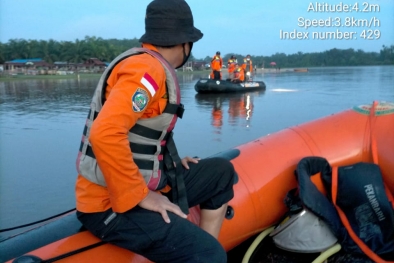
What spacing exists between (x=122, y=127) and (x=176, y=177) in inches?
19.2

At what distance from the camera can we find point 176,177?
5.91 feet

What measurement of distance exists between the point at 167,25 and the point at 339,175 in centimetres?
141

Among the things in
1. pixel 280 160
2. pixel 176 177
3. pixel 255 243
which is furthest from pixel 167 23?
pixel 255 243

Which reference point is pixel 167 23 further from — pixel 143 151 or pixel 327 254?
pixel 327 254

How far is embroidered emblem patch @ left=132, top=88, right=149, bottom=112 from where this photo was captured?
1423 millimetres

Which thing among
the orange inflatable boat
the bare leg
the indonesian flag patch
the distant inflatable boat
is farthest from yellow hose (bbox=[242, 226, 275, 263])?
the distant inflatable boat

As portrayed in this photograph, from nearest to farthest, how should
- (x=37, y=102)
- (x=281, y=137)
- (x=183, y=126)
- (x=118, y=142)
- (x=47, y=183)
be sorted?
(x=118, y=142) → (x=281, y=137) → (x=47, y=183) → (x=183, y=126) → (x=37, y=102)

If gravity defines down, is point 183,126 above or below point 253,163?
below

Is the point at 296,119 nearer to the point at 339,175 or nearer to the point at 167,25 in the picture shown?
the point at 339,175

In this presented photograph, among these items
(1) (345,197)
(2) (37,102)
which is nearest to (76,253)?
(1) (345,197)

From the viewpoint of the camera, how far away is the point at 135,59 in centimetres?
151

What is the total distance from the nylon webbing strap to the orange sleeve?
0.27 metres

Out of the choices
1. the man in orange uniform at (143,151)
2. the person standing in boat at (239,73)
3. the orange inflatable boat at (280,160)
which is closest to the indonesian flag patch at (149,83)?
the man in orange uniform at (143,151)

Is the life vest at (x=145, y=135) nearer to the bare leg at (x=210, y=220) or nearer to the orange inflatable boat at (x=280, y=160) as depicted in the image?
the bare leg at (x=210, y=220)
